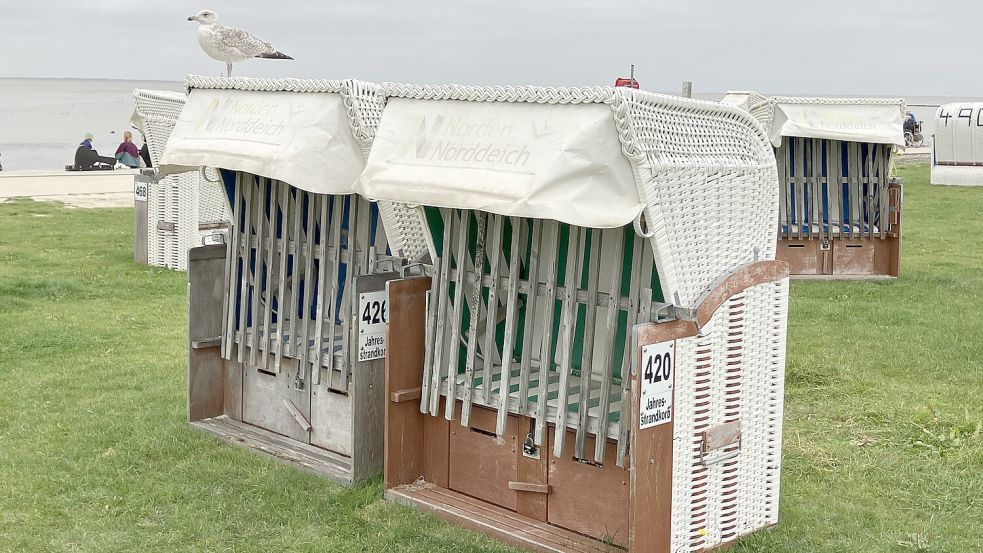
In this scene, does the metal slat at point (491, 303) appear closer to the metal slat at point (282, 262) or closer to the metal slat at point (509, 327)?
the metal slat at point (509, 327)

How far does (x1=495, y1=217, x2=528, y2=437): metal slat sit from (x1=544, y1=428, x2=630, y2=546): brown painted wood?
0.77ft

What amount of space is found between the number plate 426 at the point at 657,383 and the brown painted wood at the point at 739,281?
22cm

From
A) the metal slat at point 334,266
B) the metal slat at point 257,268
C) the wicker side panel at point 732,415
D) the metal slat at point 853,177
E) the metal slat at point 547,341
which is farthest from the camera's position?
the metal slat at point 853,177

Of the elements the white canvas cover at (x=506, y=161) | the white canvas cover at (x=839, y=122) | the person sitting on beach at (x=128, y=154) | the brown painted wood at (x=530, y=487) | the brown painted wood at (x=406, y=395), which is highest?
the person sitting on beach at (x=128, y=154)

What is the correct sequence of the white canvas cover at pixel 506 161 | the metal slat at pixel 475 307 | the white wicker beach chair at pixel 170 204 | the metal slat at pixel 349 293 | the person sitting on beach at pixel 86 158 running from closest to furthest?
the white canvas cover at pixel 506 161 → the metal slat at pixel 475 307 → the metal slat at pixel 349 293 → the white wicker beach chair at pixel 170 204 → the person sitting on beach at pixel 86 158

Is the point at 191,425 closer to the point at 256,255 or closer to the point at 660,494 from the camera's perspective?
the point at 256,255

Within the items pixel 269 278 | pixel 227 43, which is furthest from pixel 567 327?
pixel 227 43

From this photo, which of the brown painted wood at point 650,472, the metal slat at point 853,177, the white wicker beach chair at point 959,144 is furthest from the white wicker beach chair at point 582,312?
the white wicker beach chair at point 959,144

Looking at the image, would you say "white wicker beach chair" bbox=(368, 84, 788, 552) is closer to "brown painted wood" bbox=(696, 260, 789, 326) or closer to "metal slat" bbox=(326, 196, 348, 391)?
"brown painted wood" bbox=(696, 260, 789, 326)

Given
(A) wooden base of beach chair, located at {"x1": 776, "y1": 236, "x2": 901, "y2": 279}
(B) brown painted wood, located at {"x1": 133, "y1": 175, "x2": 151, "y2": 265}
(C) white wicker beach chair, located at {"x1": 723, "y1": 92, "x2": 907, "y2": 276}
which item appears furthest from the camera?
(B) brown painted wood, located at {"x1": 133, "y1": 175, "x2": 151, "y2": 265}

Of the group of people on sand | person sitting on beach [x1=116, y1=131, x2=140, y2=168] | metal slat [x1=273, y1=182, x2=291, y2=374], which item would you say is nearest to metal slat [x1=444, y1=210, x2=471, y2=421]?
metal slat [x1=273, y1=182, x2=291, y2=374]

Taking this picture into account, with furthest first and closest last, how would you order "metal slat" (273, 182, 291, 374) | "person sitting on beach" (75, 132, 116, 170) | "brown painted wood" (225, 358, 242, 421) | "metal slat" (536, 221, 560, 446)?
"person sitting on beach" (75, 132, 116, 170) < "brown painted wood" (225, 358, 242, 421) < "metal slat" (273, 182, 291, 374) < "metal slat" (536, 221, 560, 446)

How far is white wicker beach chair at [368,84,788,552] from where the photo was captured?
4.48 metres

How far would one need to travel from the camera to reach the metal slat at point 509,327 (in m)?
5.22
